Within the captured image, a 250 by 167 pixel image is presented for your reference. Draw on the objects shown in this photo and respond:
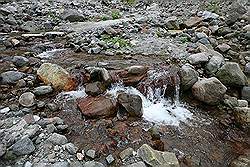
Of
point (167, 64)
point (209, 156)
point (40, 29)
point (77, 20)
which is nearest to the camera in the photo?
point (209, 156)

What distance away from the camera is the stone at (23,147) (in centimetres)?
407

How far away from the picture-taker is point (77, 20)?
12.7 m

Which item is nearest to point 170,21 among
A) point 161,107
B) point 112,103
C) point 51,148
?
point 161,107

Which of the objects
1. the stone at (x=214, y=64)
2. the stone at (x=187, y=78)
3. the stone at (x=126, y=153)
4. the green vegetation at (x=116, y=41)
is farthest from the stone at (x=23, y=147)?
the green vegetation at (x=116, y=41)

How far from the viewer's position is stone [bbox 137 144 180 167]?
13.3 ft

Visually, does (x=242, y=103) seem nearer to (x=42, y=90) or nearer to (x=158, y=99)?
(x=158, y=99)

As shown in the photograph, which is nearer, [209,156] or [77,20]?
[209,156]

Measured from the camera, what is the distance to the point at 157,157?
13.5 ft

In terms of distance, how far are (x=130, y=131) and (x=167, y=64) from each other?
291 cm

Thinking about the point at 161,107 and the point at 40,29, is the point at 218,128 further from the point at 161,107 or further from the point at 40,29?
the point at 40,29

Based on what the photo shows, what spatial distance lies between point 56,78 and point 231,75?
12.2 ft

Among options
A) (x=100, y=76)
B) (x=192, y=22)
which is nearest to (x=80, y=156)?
(x=100, y=76)

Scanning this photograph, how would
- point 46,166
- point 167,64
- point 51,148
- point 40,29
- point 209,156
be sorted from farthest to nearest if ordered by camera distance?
point 40,29, point 167,64, point 209,156, point 51,148, point 46,166

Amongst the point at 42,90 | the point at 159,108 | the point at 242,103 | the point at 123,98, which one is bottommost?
the point at 159,108
